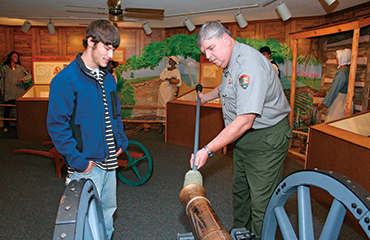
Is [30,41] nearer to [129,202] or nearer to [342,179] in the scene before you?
[129,202]

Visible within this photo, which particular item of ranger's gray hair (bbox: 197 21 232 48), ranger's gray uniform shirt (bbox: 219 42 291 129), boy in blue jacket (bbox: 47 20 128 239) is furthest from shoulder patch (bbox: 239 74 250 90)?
boy in blue jacket (bbox: 47 20 128 239)

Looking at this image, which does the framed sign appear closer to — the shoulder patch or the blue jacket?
the blue jacket

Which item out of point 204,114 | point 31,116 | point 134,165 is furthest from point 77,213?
point 31,116

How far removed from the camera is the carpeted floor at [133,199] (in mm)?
2393

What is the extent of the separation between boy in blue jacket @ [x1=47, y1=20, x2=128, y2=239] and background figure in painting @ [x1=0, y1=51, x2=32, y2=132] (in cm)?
586

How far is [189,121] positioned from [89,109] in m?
3.63

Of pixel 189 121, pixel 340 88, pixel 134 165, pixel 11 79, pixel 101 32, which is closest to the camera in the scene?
pixel 101 32

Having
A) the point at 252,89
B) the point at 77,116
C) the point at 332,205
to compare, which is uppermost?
the point at 252,89

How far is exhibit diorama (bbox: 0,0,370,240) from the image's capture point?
3.43 feet

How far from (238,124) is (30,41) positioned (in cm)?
765

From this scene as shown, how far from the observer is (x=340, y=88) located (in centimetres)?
422

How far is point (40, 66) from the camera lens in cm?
650

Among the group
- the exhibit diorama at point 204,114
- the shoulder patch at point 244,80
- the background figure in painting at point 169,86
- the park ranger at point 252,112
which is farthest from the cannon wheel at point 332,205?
the background figure in painting at point 169,86

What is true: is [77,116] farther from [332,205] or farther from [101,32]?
[332,205]
